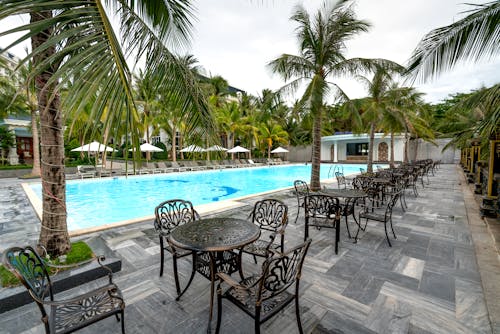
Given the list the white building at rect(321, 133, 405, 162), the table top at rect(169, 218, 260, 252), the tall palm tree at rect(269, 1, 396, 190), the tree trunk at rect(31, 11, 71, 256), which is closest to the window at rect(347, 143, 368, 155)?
the white building at rect(321, 133, 405, 162)

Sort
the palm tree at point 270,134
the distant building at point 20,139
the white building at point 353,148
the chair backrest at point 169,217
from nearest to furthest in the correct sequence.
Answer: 1. the chair backrest at point 169,217
2. the distant building at point 20,139
3. the palm tree at point 270,134
4. the white building at point 353,148

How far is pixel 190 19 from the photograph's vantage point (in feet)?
11.1

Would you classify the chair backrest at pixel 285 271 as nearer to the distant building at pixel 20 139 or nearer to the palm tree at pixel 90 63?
the palm tree at pixel 90 63

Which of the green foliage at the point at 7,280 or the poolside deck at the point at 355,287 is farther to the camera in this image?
the green foliage at the point at 7,280

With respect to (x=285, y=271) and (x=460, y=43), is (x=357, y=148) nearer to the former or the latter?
(x=460, y=43)

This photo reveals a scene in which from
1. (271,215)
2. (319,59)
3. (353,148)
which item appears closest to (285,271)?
(271,215)

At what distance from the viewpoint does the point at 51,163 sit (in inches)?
A: 113

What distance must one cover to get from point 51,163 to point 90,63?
6.45 ft

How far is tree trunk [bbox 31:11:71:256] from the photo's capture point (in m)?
2.72

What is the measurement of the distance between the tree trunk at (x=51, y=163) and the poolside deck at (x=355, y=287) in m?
0.76

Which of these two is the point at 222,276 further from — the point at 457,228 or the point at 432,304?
the point at 457,228

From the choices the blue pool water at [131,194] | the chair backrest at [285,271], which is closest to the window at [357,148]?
the blue pool water at [131,194]

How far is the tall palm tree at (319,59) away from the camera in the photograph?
23.6ft

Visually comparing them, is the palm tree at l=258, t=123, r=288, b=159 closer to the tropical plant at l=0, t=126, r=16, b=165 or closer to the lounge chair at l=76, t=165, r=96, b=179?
the lounge chair at l=76, t=165, r=96, b=179
